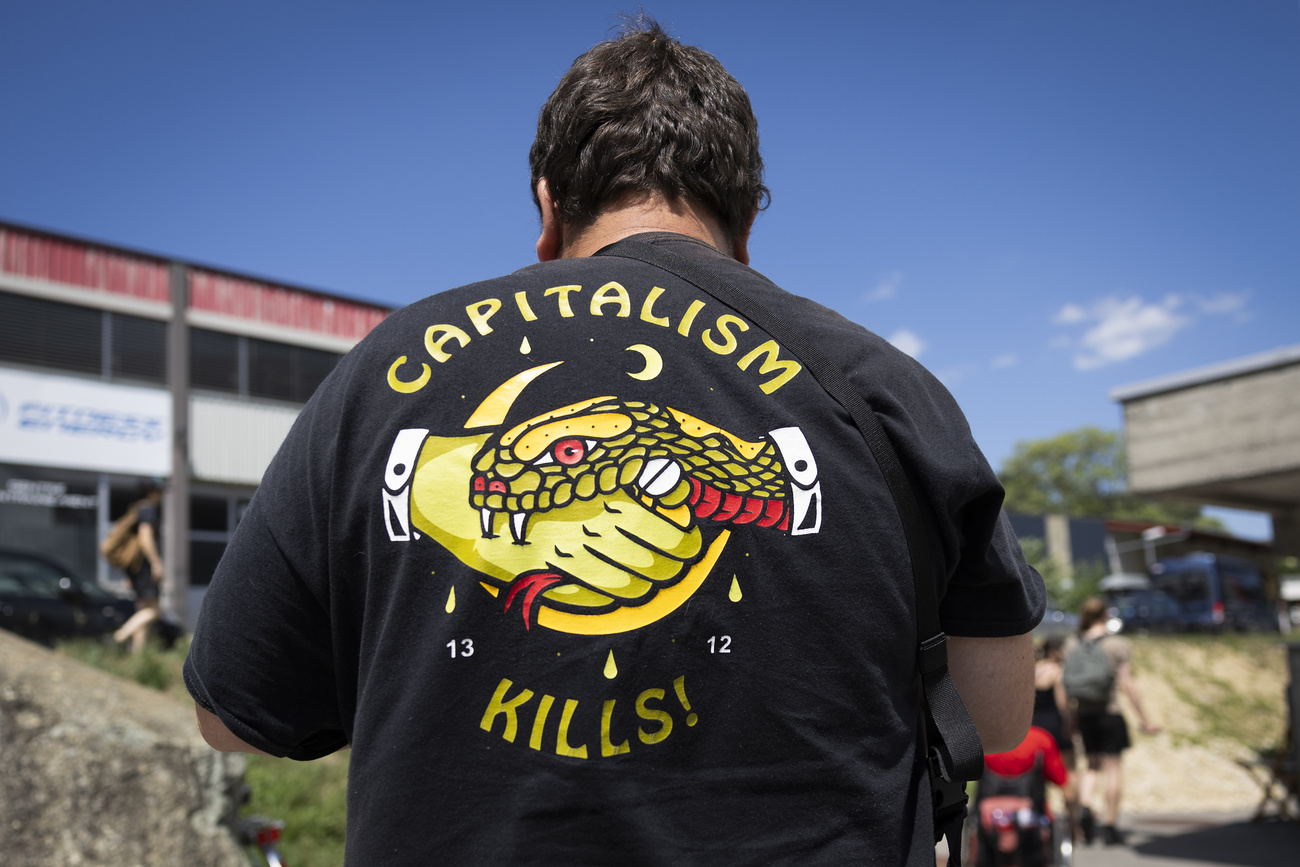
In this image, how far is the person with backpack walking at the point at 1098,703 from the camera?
895cm

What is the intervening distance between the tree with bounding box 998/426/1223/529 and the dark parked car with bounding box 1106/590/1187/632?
42291mm

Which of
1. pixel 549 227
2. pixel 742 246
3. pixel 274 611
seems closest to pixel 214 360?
pixel 549 227

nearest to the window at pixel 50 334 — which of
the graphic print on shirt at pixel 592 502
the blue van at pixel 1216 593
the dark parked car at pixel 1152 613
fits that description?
the graphic print on shirt at pixel 592 502

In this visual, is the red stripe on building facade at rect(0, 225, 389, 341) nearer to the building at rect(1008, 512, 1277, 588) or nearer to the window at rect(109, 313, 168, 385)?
the window at rect(109, 313, 168, 385)

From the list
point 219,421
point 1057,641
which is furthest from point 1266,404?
point 219,421

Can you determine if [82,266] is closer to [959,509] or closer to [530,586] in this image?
[530,586]

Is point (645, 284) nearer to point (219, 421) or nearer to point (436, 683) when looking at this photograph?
point (436, 683)

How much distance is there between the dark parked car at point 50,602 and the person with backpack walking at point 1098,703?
10.6 meters

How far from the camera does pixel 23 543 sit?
19.1 m

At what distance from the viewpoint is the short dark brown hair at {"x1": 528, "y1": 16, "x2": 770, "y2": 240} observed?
1.61m

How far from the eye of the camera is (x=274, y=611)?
134 centimetres

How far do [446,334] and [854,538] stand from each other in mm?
608

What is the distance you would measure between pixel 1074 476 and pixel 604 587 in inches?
3153

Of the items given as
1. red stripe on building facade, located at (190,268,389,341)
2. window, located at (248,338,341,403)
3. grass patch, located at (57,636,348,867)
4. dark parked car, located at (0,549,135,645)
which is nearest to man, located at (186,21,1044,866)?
grass patch, located at (57,636,348,867)
